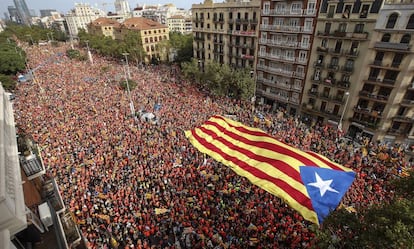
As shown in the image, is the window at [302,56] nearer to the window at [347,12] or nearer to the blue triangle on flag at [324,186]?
the window at [347,12]

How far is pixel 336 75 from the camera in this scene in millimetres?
28734

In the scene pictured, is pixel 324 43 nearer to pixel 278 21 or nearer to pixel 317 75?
pixel 317 75

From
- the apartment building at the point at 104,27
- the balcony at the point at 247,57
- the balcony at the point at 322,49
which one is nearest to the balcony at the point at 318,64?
the balcony at the point at 322,49

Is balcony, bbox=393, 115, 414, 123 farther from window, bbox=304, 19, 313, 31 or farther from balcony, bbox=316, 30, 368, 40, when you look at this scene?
window, bbox=304, 19, 313, 31

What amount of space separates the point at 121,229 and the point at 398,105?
99.5 feet

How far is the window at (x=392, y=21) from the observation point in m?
22.9

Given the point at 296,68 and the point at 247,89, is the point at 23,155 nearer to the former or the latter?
the point at 247,89

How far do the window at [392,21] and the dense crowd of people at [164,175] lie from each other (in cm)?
1245

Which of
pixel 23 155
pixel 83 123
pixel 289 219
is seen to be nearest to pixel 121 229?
pixel 23 155

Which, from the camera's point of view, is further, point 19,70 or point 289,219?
point 19,70

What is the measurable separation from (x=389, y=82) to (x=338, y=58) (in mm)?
6092

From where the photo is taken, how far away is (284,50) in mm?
33219

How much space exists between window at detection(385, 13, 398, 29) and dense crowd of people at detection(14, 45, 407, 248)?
12.5 meters

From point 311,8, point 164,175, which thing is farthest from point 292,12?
point 164,175
